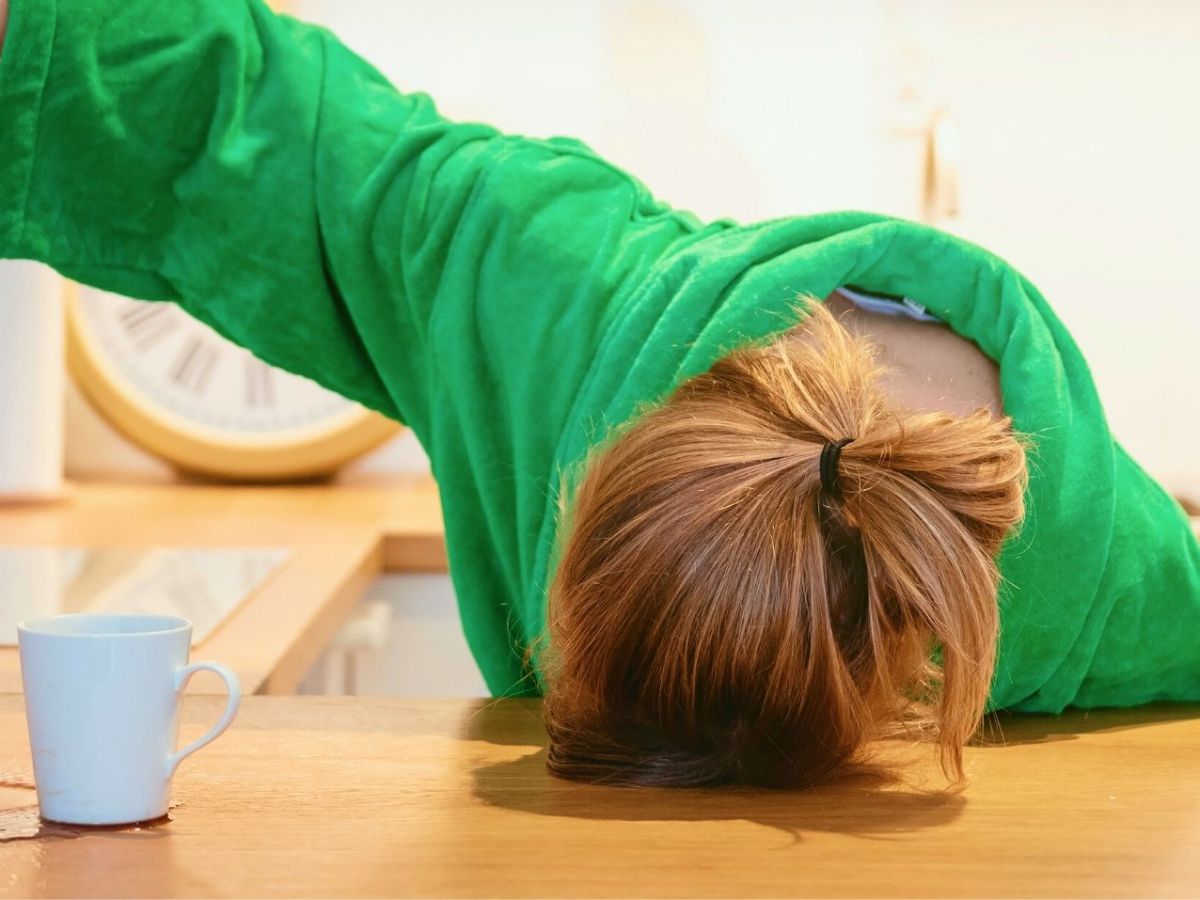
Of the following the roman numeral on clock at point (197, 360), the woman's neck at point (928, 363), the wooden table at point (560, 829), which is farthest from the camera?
the roman numeral on clock at point (197, 360)

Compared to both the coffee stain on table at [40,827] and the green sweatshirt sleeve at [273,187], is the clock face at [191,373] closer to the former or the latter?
the green sweatshirt sleeve at [273,187]

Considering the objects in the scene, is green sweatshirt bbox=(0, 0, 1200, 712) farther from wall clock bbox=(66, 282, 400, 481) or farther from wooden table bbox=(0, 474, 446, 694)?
wall clock bbox=(66, 282, 400, 481)

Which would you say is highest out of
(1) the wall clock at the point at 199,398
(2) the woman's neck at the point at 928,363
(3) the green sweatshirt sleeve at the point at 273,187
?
(3) the green sweatshirt sleeve at the point at 273,187

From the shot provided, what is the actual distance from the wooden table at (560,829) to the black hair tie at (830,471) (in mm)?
128

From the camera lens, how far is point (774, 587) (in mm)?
605

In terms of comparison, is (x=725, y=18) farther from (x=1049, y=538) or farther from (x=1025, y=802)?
(x=1025, y=802)

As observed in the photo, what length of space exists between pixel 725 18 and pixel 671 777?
1.32 metres

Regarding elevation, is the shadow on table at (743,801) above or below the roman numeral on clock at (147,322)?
below

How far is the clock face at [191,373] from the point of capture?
67.7 inches

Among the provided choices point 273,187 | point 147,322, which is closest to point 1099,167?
point 147,322

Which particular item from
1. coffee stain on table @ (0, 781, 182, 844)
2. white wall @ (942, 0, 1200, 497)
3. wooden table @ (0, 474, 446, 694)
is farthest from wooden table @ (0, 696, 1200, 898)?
white wall @ (942, 0, 1200, 497)

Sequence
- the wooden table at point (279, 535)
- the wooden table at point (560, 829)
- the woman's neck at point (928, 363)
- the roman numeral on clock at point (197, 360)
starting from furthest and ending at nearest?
the roman numeral on clock at point (197, 360)
the wooden table at point (279, 535)
the woman's neck at point (928, 363)
the wooden table at point (560, 829)

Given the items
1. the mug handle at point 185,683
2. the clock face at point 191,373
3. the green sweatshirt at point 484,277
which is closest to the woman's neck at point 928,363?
the green sweatshirt at point 484,277

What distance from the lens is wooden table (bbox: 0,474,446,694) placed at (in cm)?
101
